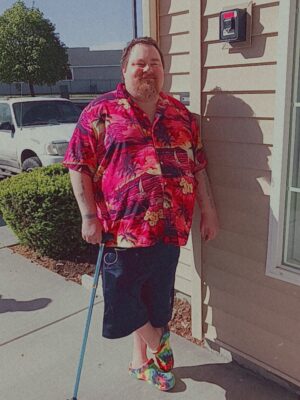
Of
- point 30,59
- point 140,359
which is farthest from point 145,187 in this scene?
point 30,59

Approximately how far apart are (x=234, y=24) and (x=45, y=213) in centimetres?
241

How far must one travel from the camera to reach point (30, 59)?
86.5 feet

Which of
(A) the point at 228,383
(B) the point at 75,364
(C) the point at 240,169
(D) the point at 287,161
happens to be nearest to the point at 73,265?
(B) the point at 75,364

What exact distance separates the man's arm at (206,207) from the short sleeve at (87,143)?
0.58 meters

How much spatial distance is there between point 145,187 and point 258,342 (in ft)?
3.67

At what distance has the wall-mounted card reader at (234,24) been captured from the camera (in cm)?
201

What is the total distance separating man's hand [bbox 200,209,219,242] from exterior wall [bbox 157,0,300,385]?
102 millimetres

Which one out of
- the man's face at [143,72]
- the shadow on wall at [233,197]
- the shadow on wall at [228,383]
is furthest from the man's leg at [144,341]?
the man's face at [143,72]

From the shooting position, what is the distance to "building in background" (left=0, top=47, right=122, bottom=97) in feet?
149

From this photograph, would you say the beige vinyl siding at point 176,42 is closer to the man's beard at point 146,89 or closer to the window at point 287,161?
the man's beard at point 146,89

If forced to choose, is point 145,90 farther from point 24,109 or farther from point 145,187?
point 24,109

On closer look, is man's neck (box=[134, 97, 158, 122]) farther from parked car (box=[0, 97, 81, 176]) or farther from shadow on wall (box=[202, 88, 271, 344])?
parked car (box=[0, 97, 81, 176])

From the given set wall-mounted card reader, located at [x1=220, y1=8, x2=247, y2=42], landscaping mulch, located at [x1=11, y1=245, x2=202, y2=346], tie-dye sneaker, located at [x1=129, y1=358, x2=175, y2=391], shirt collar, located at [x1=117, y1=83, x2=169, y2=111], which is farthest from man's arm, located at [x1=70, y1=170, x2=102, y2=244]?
landscaping mulch, located at [x1=11, y1=245, x2=202, y2=346]

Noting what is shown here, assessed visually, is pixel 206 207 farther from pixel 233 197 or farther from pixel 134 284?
pixel 134 284
